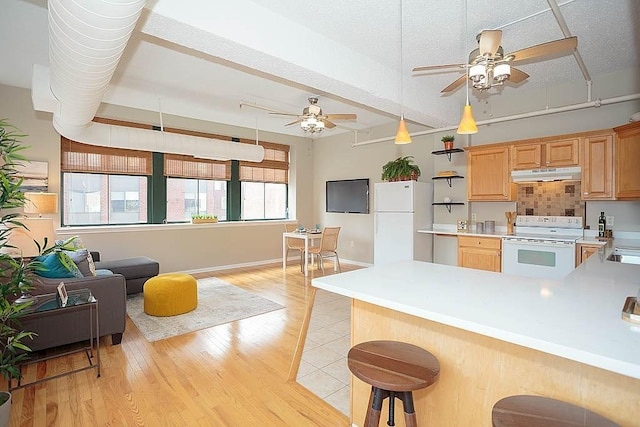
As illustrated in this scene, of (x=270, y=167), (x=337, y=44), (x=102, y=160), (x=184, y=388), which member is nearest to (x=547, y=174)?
(x=337, y=44)

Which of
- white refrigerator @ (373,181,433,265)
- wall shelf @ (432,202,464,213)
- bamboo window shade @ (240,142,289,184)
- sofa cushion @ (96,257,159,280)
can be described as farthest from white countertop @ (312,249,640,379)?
bamboo window shade @ (240,142,289,184)

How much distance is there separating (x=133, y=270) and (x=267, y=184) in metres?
3.77

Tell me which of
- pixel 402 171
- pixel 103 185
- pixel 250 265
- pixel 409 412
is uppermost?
pixel 402 171

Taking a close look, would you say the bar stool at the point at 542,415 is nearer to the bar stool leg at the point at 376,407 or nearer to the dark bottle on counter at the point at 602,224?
the bar stool leg at the point at 376,407

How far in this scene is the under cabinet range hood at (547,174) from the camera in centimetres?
398

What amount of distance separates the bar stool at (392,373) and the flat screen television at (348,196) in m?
5.56

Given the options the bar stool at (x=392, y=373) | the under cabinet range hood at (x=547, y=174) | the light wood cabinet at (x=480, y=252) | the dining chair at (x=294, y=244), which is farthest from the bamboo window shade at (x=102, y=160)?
the under cabinet range hood at (x=547, y=174)

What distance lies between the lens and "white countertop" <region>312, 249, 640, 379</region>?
101 cm

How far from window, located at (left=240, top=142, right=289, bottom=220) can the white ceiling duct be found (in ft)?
8.67

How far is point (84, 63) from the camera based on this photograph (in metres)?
2.17

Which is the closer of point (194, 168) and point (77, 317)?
point (77, 317)

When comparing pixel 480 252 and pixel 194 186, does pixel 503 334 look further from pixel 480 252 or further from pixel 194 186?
pixel 194 186

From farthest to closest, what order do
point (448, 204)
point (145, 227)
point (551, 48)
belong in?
point (145, 227) < point (448, 204) < point (551, 48)

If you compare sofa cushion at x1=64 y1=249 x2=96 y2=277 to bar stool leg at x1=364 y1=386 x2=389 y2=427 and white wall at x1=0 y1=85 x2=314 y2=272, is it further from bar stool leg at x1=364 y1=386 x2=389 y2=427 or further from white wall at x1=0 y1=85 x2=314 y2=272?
bar stool leg at x1=364 y1=386 x2=389 y2=427
